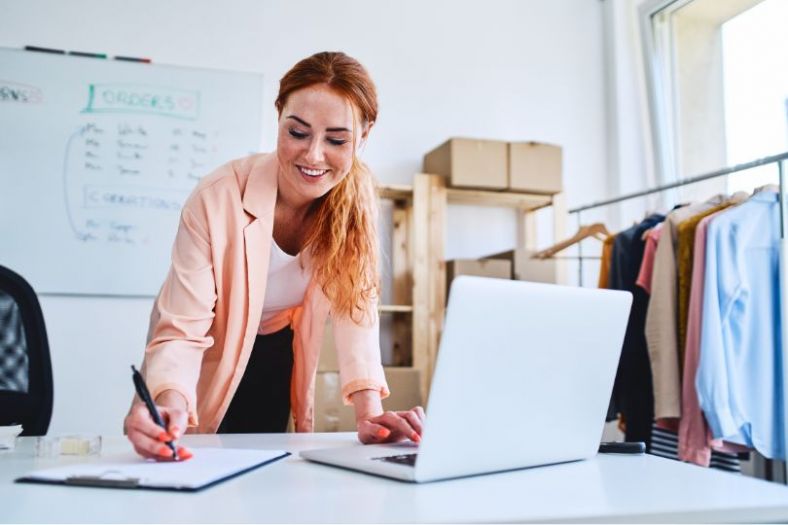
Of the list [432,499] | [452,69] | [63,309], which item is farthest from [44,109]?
[432,499]

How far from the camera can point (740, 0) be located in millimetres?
3127

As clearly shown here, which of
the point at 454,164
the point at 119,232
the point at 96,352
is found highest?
the point at 454,164

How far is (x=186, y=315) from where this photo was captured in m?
1.24

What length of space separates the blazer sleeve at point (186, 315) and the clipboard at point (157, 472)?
191mm

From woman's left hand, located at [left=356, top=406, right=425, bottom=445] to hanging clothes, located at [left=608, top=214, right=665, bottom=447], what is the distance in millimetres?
1553

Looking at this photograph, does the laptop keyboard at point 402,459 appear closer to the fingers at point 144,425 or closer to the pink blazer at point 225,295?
the fingers at point 144,425

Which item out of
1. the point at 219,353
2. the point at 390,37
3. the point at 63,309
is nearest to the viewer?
the point at 219,353

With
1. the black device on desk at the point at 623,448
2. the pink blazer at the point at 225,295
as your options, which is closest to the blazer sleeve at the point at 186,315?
the pink blazer at the point at 225,295

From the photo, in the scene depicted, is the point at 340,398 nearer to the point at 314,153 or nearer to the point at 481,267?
the point at 481,267

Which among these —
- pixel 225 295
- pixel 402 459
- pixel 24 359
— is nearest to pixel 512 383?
pixel 402 459

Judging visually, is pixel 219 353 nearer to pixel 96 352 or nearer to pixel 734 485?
pixel 734 485

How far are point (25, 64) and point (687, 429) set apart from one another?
2750 mm

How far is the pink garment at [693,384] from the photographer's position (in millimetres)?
2199

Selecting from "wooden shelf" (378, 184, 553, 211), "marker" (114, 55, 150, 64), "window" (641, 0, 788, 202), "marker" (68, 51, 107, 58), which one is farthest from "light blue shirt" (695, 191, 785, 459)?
"marker" (68, 51, 107, 58)
